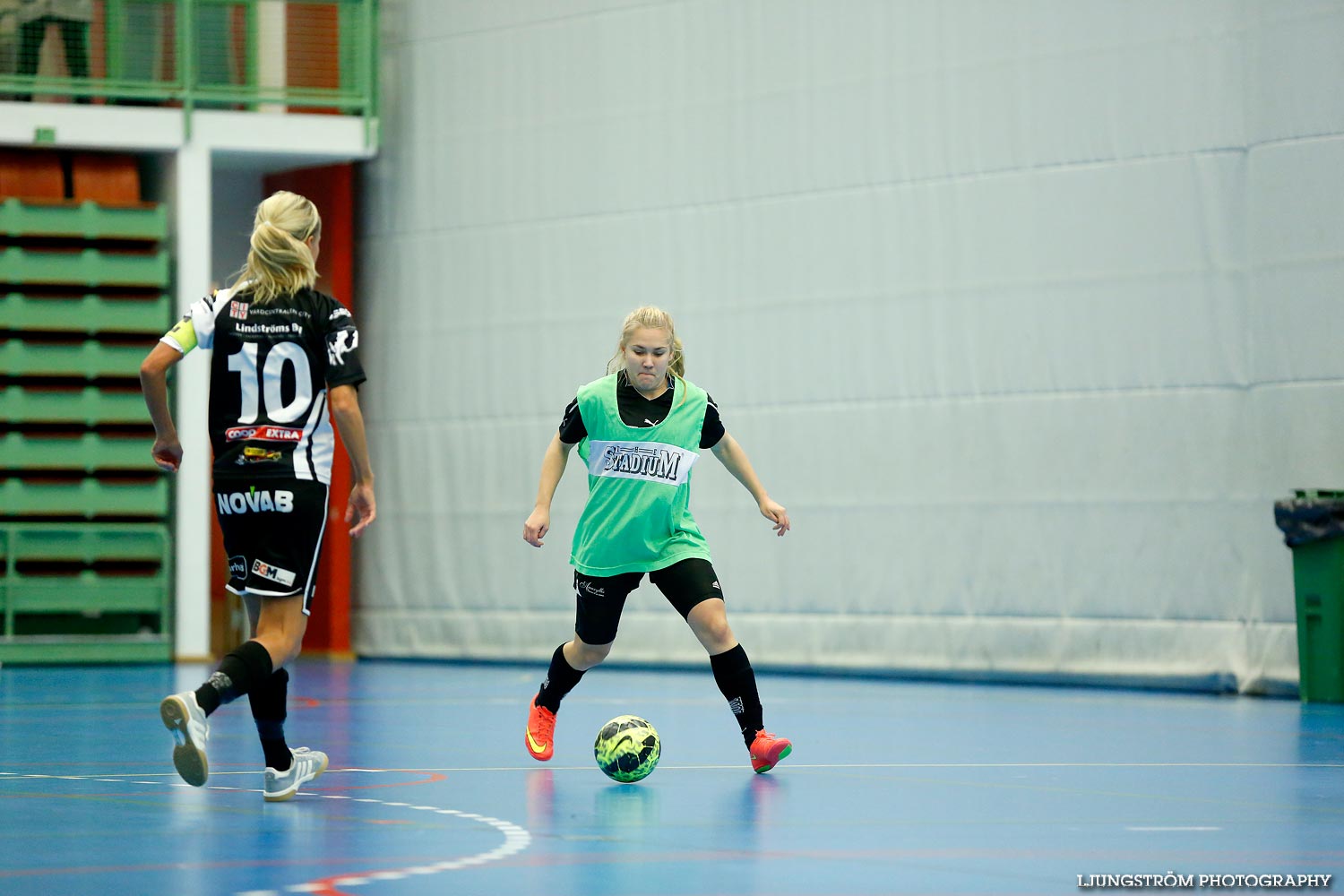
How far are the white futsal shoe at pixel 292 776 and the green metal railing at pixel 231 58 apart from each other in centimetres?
1128

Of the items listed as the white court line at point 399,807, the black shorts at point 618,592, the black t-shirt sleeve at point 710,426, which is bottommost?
the white court line at point 399,807

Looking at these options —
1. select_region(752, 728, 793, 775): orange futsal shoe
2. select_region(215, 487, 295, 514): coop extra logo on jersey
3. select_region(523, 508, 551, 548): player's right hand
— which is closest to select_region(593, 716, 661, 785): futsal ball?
select_region(752, 728, 793, 775): orange futsal shoe

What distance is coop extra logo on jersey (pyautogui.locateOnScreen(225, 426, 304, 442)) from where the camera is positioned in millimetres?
6527

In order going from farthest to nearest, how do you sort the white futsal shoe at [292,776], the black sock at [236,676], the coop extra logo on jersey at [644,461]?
the coop extra logo on jersey at [644,461]
the white futsal shoe at [292,776]
the black sock at [236,676]

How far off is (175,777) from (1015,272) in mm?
8481

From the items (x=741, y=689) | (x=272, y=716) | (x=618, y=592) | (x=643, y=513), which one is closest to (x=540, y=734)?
(x=618, y=592)

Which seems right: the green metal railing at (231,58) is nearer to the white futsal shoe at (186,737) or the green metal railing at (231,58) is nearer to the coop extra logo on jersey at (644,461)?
the coop extra logo on jersey at (644,461)

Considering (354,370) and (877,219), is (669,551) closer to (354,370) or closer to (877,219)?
(354,370)

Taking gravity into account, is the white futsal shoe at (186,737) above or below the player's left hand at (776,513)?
below

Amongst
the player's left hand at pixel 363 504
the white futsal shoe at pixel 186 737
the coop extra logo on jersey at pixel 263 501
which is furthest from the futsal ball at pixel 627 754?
the white futsal shoe at pixel 186 737

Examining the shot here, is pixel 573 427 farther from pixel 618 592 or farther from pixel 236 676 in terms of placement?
pixel 236 676

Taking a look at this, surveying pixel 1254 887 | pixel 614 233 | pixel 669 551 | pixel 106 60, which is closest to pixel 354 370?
pixel 669 551

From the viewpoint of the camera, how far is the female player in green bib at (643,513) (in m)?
7.68

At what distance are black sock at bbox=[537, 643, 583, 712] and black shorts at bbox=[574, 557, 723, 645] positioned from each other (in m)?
0.22
